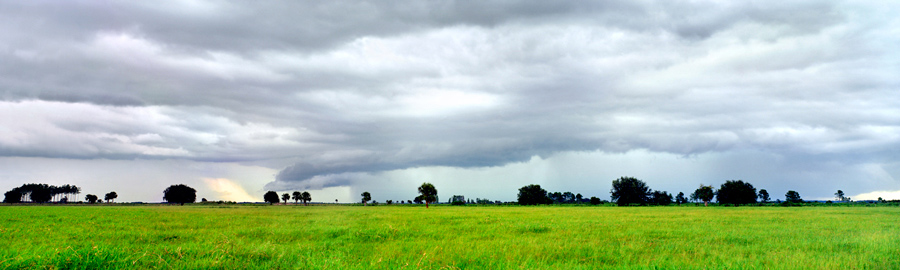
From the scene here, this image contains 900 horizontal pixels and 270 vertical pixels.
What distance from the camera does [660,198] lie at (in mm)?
164625

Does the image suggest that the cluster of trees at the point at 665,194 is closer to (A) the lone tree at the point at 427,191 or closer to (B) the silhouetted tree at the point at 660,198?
(B) the silhouetted tree at the point at 660,198

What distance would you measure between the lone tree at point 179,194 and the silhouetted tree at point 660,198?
184 meters

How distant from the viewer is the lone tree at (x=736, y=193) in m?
141

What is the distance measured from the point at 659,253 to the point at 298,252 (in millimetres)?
9407

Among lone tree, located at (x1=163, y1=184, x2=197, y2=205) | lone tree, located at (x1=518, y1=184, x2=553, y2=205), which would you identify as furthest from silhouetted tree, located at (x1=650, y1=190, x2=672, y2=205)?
lone tree, located at (x1=163, y1=184, x2=197, y2=205)

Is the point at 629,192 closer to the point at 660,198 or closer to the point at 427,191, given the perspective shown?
the point at 660,198

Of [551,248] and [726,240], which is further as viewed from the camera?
[726,240]

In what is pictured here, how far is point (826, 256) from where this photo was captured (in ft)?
38.4

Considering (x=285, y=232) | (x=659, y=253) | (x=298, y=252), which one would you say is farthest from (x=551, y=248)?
(x=285, y=232)

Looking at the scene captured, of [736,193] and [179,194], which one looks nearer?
[736,193]

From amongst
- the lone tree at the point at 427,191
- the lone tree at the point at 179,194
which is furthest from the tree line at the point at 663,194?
the lone tree at the point at 179,194

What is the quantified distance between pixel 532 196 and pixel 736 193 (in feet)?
236

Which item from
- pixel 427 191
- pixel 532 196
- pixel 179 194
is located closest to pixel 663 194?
pixel 532 196

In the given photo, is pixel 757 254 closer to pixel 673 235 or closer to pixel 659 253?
pixel 659 253
